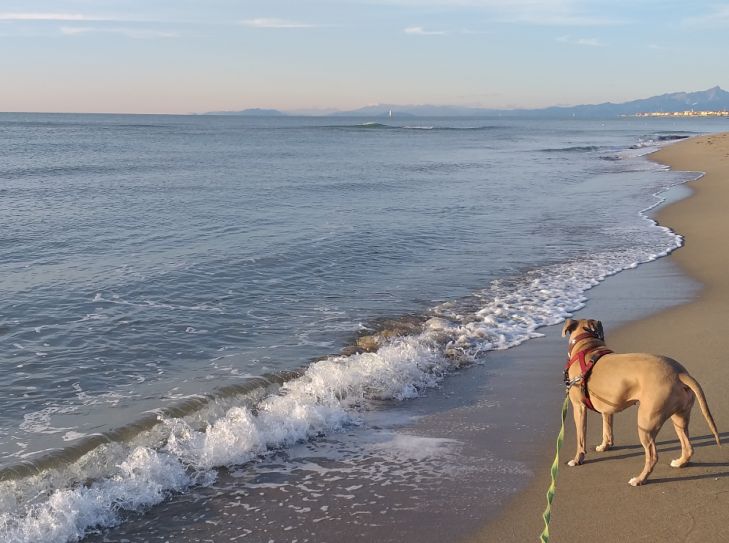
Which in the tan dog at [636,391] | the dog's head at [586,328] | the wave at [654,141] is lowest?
the tan dog at [636,391]

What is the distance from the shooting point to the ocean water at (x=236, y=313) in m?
6.43

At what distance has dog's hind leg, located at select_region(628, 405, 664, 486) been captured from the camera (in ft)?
17.6

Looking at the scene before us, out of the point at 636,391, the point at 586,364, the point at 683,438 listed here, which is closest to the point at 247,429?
the point at 586,364

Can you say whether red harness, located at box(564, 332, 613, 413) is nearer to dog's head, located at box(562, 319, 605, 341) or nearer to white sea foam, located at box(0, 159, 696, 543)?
dog's head, located at box(562, 319, 605, 341)

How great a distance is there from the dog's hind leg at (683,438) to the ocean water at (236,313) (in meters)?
2.11

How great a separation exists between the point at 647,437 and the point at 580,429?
698mm

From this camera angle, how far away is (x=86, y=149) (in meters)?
53.9

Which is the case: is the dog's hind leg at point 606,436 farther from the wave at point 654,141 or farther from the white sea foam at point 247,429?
the wave at point 654,141

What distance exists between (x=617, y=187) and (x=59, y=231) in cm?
2197

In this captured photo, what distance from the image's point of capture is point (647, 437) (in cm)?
545

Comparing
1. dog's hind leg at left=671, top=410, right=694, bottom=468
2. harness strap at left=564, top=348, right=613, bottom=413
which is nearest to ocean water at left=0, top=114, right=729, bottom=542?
harness strap at left=564, top=348, right=613, bottom=413

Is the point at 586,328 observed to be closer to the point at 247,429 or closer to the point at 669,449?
the point at 669,449

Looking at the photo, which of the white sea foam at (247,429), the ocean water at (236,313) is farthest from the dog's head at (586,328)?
the white sea foam at (247,429)

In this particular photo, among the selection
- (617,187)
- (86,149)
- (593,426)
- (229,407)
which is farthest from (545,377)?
(86,149)
